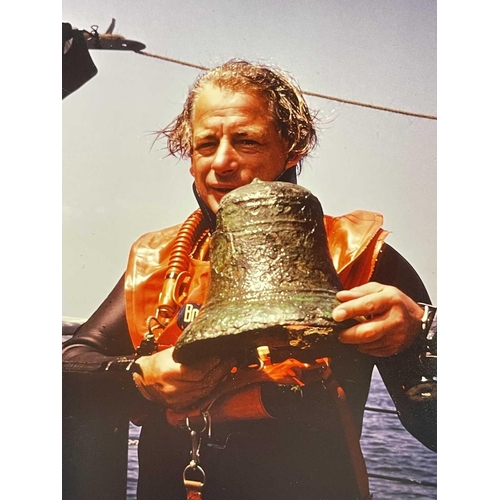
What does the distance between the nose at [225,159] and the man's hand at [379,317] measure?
1.59 feet

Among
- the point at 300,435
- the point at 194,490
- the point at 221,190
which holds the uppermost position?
the point at 221,190

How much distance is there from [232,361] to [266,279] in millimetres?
316

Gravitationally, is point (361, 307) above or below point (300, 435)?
above

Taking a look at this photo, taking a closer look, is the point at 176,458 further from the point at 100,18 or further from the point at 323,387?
the point at 100,18

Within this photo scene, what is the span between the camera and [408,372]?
2139 mm

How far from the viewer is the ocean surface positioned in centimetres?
215

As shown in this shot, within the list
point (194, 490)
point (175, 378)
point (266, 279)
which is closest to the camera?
point (266, 279)

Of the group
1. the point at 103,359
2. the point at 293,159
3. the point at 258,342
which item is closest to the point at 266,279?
the point at 258,342

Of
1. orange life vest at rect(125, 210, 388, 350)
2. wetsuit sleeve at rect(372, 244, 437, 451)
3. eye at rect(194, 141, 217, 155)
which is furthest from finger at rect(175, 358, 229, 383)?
eye at rect(194, 141, 217, 155)

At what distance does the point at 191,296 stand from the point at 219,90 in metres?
0.58

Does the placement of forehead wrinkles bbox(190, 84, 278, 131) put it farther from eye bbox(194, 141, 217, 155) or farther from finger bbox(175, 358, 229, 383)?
finger bbox(175, 358, 229, 383)

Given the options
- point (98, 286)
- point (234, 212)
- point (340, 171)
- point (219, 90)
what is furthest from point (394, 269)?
point (98, 286)

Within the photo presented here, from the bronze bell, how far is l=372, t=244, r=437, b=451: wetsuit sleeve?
269mm

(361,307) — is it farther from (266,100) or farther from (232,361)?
(266,100)
